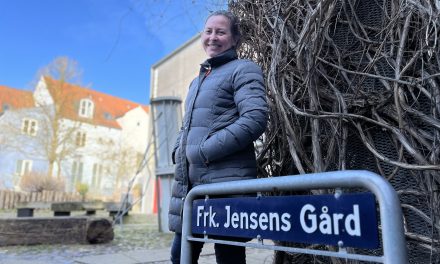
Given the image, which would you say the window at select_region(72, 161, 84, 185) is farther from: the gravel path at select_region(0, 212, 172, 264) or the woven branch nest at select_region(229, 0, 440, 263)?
the woven branch nest at select_region(229, 0, 440, 263)

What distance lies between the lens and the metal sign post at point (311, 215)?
37.1 inches

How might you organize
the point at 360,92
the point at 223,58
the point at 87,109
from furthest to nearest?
the point at 87,109 → the point at 223,58 → the point at 360,92

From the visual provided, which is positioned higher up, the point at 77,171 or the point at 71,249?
the point at 77,171

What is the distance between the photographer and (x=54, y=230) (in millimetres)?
5434

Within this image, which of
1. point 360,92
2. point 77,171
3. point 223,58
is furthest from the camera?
point 77,171

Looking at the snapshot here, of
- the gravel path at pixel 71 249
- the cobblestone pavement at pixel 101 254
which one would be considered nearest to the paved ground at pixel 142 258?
the cobblestone pavement at pixel 101 254

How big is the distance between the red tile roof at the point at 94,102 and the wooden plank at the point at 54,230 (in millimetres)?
22009

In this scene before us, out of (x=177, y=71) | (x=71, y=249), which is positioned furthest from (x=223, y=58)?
(x=177, y=71)

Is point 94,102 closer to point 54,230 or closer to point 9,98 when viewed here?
point 9,98

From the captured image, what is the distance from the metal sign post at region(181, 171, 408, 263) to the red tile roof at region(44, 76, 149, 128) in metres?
26.5

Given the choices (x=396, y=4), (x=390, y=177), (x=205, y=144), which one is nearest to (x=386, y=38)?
(x=396, y=4)

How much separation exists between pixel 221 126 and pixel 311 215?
36.9 inches

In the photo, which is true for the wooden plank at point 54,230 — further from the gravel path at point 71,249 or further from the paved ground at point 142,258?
the paved ground at point 142,258

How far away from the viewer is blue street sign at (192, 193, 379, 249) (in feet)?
3.19
